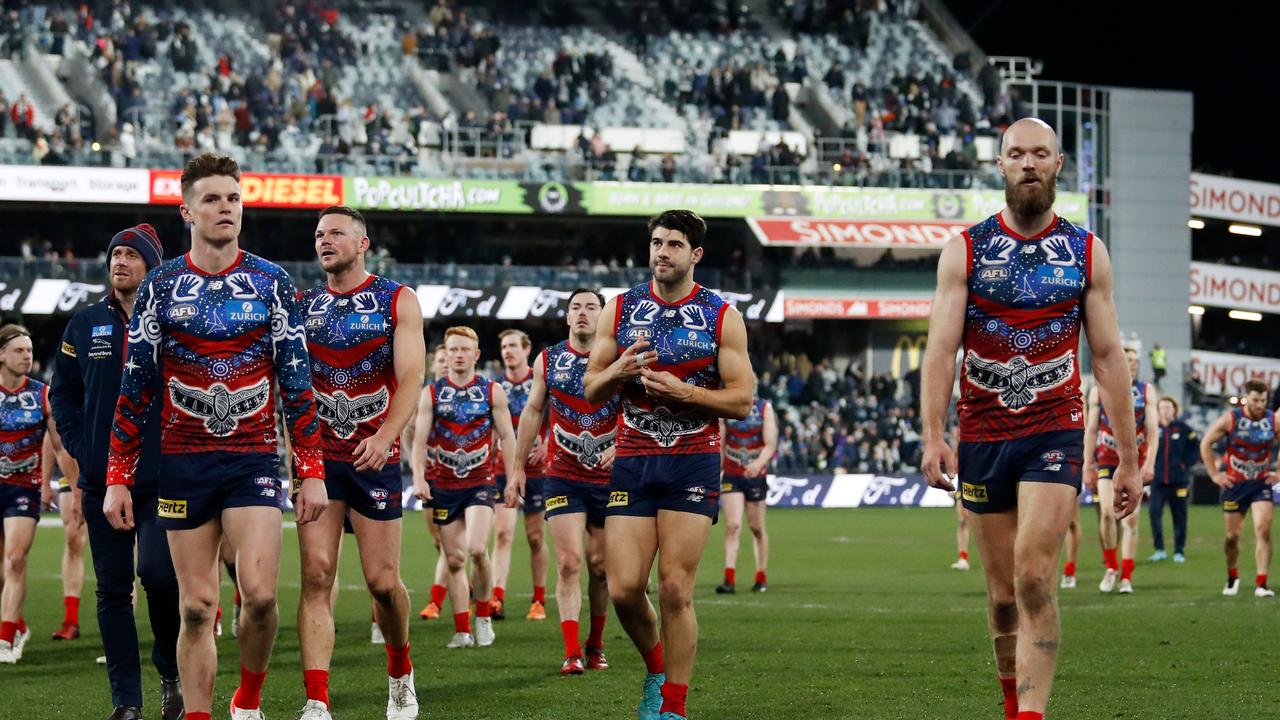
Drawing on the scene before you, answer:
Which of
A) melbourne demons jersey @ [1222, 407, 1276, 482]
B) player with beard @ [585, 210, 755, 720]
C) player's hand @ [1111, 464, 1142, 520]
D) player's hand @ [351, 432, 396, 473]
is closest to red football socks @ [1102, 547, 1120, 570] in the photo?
melbourne demons jersey @ [1222, 407, 1276, 482]

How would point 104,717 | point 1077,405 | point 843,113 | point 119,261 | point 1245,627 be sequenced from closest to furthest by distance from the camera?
point 1077,405
point 119,261
point 104,717
point 1245,627
point 843,113

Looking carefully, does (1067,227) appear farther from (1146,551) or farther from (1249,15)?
(1249,15)

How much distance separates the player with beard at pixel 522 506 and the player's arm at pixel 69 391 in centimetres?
627

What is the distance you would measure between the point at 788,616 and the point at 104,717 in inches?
305

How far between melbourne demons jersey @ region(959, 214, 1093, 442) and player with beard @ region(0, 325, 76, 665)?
25.6 ft

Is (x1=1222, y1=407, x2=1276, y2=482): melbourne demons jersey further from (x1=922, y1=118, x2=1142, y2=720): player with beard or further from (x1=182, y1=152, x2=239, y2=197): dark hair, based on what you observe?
(x1=182, y1=152, x2=239, y2=197): dark hair

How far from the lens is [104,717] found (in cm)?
986

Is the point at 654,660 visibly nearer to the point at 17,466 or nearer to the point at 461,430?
the point at 461,430

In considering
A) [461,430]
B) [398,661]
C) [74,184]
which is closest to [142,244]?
[398,661]

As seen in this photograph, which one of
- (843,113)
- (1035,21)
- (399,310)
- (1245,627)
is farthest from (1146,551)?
(1035,21)

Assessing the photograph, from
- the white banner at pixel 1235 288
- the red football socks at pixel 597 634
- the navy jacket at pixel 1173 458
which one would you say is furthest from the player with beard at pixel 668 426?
the white banner at pixel 1235 288

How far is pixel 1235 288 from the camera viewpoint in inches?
2441

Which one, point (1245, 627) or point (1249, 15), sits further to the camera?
point (1249, 15)

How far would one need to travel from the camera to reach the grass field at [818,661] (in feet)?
33.3
